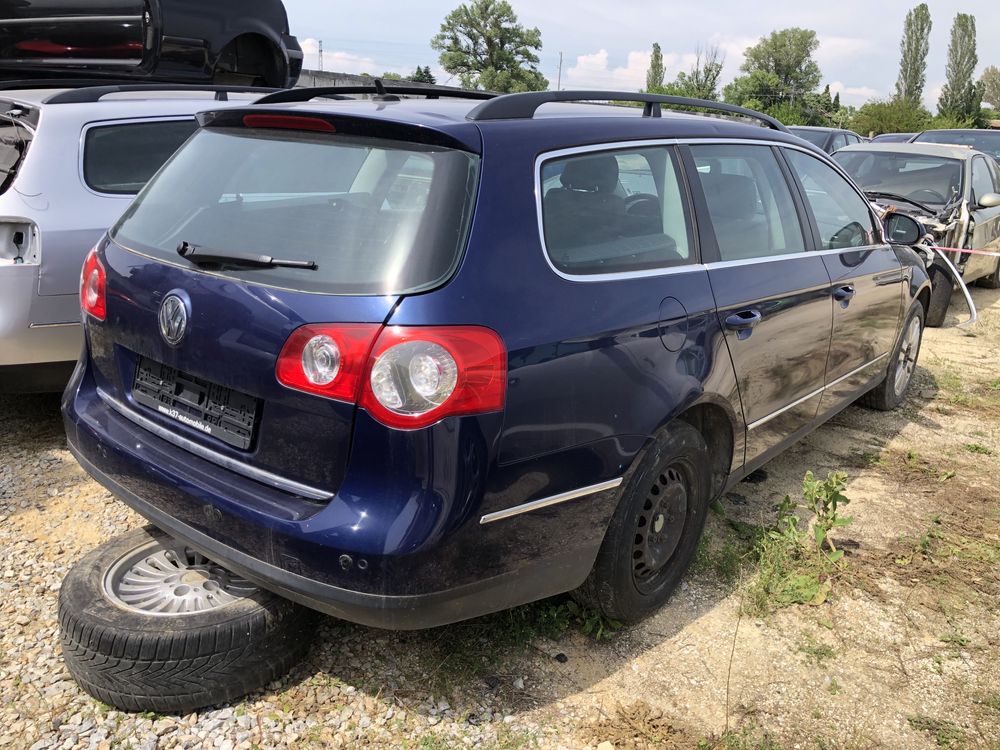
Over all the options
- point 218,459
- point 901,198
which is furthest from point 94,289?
point 901,198

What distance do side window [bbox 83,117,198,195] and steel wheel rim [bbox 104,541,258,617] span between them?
2.15 m

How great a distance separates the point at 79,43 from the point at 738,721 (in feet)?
Result: 19.5

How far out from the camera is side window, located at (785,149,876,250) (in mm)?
4043

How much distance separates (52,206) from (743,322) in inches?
126

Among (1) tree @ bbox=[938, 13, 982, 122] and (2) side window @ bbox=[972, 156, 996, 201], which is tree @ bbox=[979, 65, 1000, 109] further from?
(2) side window @ bbox=[972, 156, 996, 201]

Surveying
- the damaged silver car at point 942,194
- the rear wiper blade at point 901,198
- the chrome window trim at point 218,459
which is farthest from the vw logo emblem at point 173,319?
the rear wiper blade at point 901,198

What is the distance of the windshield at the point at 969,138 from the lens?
13.1 meters

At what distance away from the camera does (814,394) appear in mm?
4043

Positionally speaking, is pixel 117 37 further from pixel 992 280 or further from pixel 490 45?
pixel 490 45

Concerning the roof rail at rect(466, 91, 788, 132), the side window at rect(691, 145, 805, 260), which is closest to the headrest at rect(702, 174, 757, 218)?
the side window at rect(691, 145, 805, 260)

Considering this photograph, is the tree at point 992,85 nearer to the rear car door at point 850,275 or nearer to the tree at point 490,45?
the tree at point 490,45

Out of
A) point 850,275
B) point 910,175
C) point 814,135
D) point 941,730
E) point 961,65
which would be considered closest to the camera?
point 941,730

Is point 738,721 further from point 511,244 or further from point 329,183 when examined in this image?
point 329,183

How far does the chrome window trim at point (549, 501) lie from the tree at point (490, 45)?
83950mm
